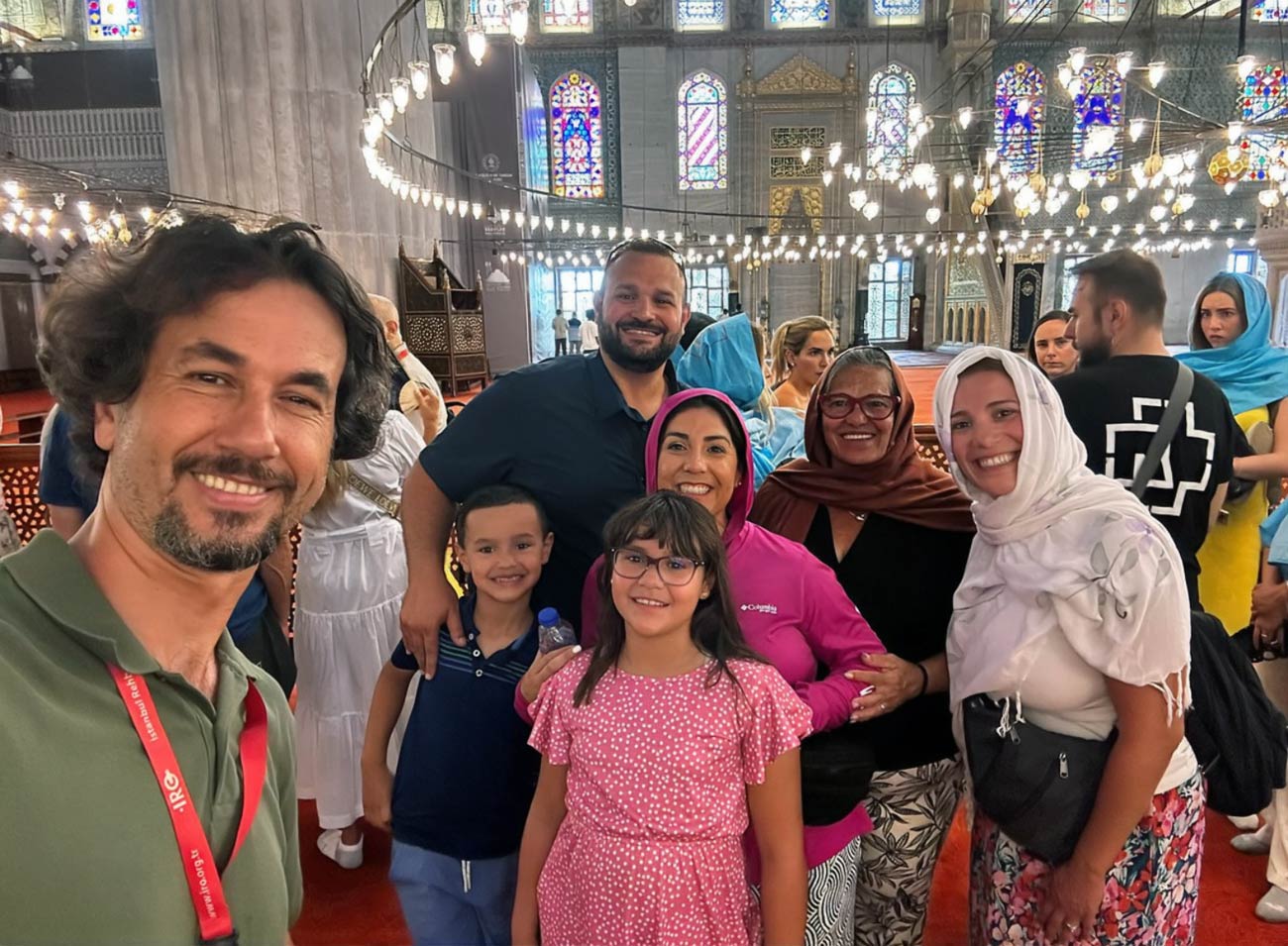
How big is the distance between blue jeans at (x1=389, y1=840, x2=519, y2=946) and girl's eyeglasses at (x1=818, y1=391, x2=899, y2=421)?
1229mm

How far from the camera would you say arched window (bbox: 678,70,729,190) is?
2050 centimetres

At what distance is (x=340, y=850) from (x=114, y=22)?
18.8m

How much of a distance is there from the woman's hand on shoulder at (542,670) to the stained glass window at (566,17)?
2233cm

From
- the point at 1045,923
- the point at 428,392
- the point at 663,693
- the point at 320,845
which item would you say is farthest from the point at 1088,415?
the point at 320,845

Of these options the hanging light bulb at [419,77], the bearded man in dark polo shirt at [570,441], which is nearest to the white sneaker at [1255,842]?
the bearded man in dark polo shirt at [570,441]

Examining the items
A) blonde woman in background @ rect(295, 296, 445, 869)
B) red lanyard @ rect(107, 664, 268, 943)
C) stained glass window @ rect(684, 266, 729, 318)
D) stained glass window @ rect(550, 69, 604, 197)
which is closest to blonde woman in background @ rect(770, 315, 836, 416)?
blonde woman in background @ rect(295, 296, 445, 869)

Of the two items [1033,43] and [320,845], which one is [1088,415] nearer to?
[320,845]

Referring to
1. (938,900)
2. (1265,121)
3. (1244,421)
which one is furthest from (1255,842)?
(1265,121)

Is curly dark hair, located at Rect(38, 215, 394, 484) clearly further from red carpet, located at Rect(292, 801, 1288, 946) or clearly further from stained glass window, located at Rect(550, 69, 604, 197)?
stained glass window, located at Rect(550, 69, 604, 197)

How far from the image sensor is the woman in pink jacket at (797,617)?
1.42m

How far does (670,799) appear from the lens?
1.28 meters

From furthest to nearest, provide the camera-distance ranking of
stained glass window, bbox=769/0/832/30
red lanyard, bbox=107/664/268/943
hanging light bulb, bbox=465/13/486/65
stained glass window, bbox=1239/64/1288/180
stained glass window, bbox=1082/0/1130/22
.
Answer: stained glass window, bbox=769/0/832/30 → stained glass window, bbox=1082/0/1130/22 → stained glass window, bbox=1239/64/1288/180 → hanging light bulb, bbox=465/13/486/65 → red lanyard, bbox=107/664/268/943

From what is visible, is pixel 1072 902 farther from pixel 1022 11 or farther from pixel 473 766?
pixel 1022 11

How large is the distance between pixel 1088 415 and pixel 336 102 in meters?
10.8
